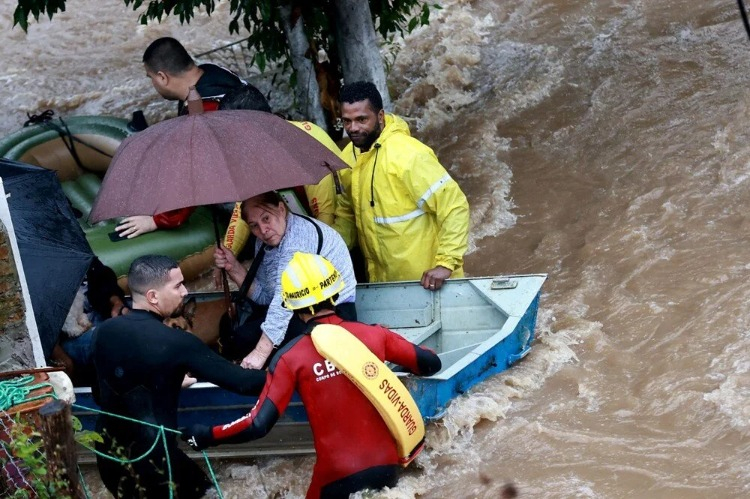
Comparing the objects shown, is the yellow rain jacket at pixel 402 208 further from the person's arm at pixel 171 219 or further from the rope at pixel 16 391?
the rope at pixel 16 391

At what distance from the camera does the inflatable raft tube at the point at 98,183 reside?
25.8 feet

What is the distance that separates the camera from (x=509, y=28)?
12.0 m

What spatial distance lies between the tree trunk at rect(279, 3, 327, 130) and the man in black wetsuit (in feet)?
14.6

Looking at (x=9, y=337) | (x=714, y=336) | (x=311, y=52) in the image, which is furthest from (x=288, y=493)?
(x=311, y=52)

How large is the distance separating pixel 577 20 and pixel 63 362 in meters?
7.89

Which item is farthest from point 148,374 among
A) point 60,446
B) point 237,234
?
point 237,234

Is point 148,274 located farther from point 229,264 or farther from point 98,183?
point 98,183

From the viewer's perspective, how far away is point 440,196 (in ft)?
19.8

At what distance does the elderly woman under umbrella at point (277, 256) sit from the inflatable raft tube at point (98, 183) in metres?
2.15

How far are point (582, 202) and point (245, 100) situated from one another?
3.58 metres

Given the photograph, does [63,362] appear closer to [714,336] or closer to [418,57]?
[714,336]

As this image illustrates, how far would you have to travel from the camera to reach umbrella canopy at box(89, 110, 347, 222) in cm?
509

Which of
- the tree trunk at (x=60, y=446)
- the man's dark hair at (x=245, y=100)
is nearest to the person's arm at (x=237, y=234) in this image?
the man's dark hair at (x=245, y=100)

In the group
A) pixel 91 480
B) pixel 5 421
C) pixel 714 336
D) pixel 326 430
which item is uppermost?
pixel 5 421
